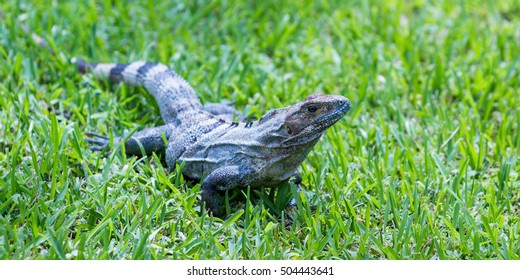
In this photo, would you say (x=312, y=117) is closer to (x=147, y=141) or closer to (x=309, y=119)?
(x=309, y=119)

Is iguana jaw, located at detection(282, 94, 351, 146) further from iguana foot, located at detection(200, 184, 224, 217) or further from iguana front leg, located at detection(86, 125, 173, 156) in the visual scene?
iguana front leg, located at detection(86, 125, 173, 156)

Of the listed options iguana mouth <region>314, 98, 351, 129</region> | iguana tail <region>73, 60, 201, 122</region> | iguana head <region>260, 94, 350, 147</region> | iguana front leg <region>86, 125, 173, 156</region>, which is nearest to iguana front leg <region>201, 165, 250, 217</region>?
iguana head <region>260, 94, 350, 147</region>

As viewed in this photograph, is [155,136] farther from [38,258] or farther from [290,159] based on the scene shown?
[38,258]

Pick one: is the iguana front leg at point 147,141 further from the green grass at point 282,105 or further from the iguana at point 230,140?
the green grass at point 282,105

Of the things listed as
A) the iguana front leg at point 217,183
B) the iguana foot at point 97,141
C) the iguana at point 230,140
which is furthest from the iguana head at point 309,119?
the iguana foot at point 97,141

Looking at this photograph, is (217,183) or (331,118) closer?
(331,118)

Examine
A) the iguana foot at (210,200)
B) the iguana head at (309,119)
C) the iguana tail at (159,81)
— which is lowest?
the iguana foot at (210,200)

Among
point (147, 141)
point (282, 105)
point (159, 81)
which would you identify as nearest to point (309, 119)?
point (147, 141)
